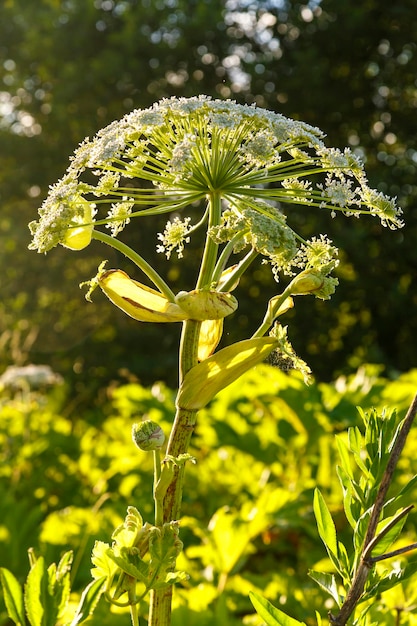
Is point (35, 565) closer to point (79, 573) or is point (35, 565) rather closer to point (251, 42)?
point (79, 573)

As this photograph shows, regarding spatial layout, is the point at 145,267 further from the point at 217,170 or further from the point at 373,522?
the point at 373,522

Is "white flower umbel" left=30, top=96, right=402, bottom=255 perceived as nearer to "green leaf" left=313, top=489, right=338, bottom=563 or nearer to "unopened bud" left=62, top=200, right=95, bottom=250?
"unopened bud" left=62, top=200, right=95, bottom=250

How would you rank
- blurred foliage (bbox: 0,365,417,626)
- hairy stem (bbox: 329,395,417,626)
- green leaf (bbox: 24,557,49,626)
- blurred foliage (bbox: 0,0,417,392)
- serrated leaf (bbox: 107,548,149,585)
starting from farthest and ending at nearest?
blurred foliage (bbox: 0,0,417,392) → blurred foliage (bbox: 0,365,417,626) → green leaf (bbox: 24,557,49,626) → serrated leaf (bbox: 107,548,149,585) → hairy stem (bbox: 329,395,417,626)

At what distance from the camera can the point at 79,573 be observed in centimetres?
140

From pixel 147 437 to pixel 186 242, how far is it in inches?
7.2

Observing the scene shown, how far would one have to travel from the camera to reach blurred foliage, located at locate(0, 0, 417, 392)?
8.11 metres

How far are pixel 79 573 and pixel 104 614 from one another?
1.34 ft

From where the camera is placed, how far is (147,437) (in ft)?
1.98

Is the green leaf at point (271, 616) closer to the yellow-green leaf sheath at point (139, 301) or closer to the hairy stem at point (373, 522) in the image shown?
the hairy stem at point (373, 522)

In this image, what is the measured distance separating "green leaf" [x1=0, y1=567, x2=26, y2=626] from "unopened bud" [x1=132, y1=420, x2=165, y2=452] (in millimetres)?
249

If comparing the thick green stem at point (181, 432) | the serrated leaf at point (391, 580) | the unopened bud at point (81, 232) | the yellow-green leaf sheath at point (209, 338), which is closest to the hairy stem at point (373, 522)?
the serrated leaf at point (391, 580)

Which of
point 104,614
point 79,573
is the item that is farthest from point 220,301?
point 79,573

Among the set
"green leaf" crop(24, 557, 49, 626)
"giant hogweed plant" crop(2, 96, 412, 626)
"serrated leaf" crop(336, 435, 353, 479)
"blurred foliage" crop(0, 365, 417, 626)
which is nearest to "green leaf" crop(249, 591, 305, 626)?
"giant hogweed plant" crop(2, 96, 412, 626)

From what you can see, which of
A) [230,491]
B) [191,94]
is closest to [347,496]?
[230,491]
